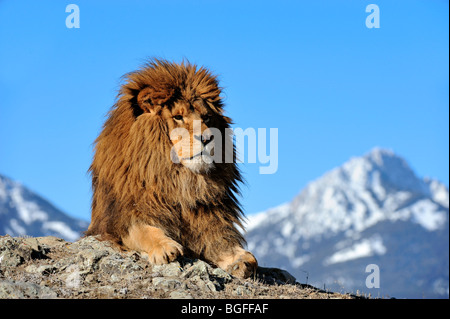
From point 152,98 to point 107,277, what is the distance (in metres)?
2.34

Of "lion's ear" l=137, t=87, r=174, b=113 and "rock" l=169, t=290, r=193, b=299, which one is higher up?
"lion's ear" l=137, t=87, r=174, b=113

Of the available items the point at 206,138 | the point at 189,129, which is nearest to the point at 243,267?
the point at 206,138

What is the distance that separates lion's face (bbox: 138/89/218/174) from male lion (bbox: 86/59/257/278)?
0.01 meters

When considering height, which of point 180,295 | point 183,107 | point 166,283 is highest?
point 183,107

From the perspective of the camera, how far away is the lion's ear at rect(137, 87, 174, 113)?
8.68m

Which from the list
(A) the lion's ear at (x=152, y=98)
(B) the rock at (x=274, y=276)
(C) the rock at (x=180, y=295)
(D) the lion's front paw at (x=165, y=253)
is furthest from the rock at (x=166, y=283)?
(A) the lion's ear at (x=152, y=98)

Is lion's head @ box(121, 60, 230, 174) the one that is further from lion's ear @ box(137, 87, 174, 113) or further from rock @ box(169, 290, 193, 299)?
rock @ box(169, 290, 193, 299)

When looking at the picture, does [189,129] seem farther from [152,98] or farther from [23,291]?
[23,291]

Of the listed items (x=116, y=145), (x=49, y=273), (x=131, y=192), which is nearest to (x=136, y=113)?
(x=116, y=145)

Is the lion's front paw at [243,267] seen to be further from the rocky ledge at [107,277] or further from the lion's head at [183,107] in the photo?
the lion's head at [183,107]

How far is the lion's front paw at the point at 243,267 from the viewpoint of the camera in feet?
27.8

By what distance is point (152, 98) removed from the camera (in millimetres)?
8781

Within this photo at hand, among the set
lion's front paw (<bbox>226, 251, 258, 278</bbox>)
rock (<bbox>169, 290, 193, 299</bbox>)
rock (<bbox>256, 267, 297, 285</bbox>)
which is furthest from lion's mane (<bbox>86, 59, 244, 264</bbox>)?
rock (<bbox>169, 290, 193, 299</bbox>)
